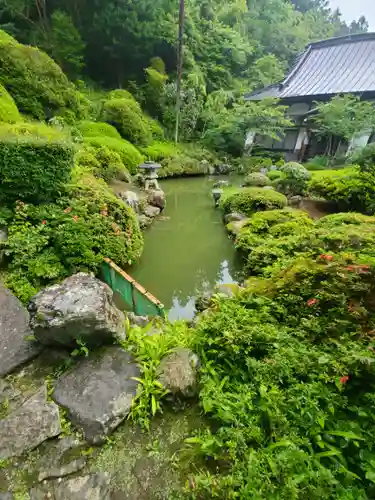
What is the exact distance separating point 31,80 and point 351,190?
1051cm

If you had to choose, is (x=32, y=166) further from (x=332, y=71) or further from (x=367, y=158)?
(x=332, y=71)

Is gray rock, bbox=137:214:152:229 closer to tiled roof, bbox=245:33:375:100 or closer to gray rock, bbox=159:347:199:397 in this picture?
gray rock, bbox=159:347:199:397

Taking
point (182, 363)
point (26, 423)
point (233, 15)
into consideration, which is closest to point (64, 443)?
point (26, 423)

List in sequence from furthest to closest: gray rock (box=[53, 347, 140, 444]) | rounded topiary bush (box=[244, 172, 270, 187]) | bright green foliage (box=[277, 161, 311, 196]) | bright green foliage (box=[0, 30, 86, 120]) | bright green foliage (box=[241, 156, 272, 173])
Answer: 1. bright green foliage (box=[241, 156, 272, 173])
2. rounded topiary bush (box=[244, 172, 270, 187])
3. bright green foliage (box=[277, 161, 311, 196])
4. bright green foliage (box=[0, 30, 86, 120])
5. gray rock (box=[53, 347, 140, 444])

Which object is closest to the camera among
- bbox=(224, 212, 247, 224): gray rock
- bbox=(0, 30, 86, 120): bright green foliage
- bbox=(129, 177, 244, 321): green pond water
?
bbox=(129, 177, 244, 321): green pond water

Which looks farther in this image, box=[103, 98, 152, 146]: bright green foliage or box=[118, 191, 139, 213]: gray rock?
box=[103, 98, 152, 146]: bright green foliage

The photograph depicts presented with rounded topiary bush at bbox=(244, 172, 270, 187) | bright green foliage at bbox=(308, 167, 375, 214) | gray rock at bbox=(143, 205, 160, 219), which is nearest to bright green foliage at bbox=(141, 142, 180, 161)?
rounded topiary bush at bbox=(244, 172, 270, 187)

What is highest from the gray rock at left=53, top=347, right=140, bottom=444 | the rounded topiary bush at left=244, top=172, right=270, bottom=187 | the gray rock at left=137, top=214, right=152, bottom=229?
the rounded topiary bush at left=244, top=172, right=270, bottom=187

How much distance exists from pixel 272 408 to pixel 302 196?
339 inches

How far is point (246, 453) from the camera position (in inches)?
60.2

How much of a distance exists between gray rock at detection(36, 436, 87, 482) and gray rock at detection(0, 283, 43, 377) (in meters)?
0.84

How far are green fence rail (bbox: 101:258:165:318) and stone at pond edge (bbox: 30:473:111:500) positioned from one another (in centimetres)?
154

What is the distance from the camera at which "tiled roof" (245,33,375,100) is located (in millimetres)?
15641

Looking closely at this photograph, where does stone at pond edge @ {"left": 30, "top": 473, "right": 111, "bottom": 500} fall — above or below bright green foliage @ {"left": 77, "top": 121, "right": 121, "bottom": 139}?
below
